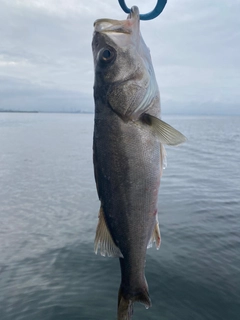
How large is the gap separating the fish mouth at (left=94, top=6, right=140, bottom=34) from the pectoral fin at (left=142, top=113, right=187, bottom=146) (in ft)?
2.59

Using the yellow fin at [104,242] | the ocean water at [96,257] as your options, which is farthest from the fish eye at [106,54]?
the ocean water at [96,257]

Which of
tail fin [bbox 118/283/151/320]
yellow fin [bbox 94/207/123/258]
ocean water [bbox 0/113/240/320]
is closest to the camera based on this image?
yellow fin [bbox 94/207/123/258]

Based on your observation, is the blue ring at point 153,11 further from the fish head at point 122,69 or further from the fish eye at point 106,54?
the fish eye at point 106,54

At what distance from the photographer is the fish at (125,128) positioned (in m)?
2.77

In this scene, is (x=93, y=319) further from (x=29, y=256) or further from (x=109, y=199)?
(x=109, y=199)

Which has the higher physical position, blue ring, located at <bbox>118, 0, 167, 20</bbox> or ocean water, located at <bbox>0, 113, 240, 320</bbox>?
blue ring, located at <bbox>118, 0, 167, 20</bbox>

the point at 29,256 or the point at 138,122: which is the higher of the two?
the point at 138,122

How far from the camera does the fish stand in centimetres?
277

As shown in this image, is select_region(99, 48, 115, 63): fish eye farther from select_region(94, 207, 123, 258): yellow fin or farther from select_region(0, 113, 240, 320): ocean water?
select_region(0, 113, 240, 320): ocean water

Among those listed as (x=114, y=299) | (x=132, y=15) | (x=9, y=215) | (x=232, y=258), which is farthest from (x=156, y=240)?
(x=9, y=215)

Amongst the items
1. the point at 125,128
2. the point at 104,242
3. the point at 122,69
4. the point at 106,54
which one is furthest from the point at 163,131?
the point at 104,242

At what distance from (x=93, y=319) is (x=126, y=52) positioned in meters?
5.31

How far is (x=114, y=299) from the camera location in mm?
6789

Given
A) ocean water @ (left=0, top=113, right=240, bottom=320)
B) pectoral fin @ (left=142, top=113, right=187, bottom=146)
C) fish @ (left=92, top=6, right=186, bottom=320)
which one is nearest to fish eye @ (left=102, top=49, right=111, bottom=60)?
fish @ (left=92, top=6, right=186, bottom=320)
